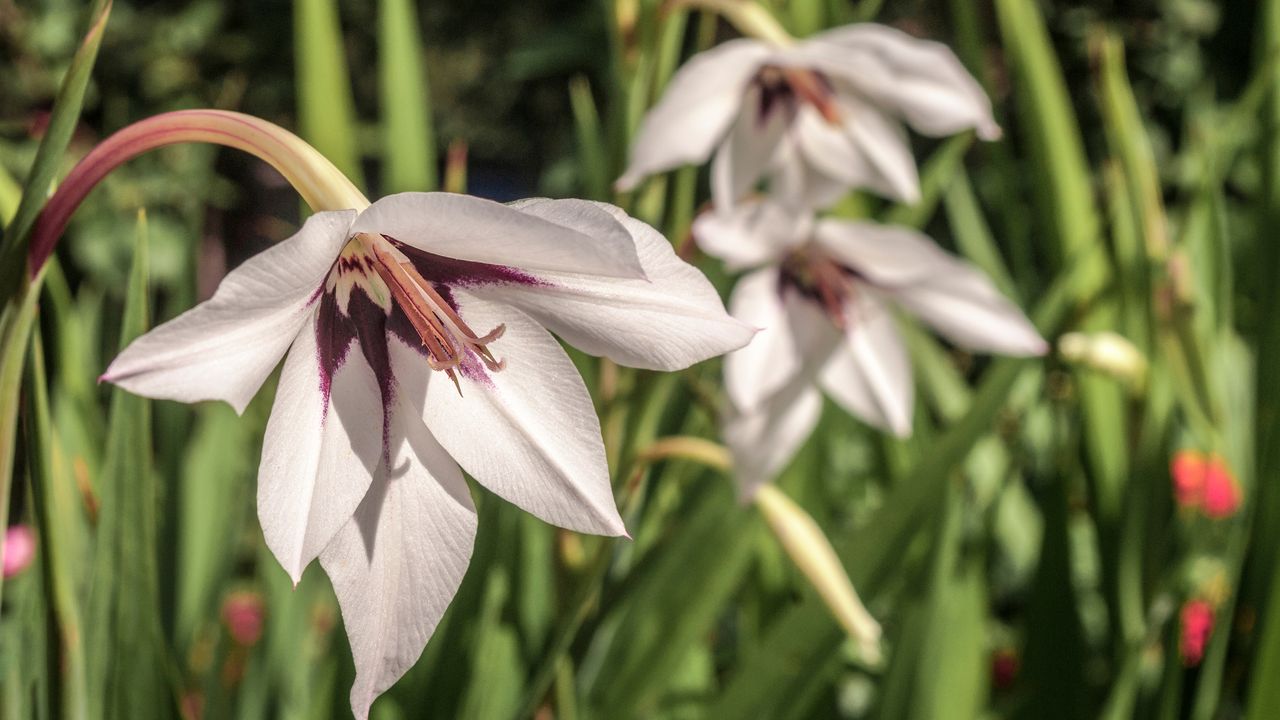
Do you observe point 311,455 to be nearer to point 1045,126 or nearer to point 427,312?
point 427,312

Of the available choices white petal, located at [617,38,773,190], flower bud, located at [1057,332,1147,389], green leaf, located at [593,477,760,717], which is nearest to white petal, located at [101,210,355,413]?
white petal, located at [617,38,773,190]

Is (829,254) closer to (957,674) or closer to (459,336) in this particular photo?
(957,674)

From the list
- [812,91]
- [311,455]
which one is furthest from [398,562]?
[812,91]

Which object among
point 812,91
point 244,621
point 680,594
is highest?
point 812,91

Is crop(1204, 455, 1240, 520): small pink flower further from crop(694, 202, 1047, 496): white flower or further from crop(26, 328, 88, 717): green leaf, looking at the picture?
crop(26, 328, 88, 717): green leaf

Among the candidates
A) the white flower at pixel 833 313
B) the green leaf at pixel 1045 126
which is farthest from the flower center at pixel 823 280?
the green leaf at pixel 1045 126

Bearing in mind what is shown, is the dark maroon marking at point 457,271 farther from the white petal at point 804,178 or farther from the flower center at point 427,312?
the white petal at point 804,178
